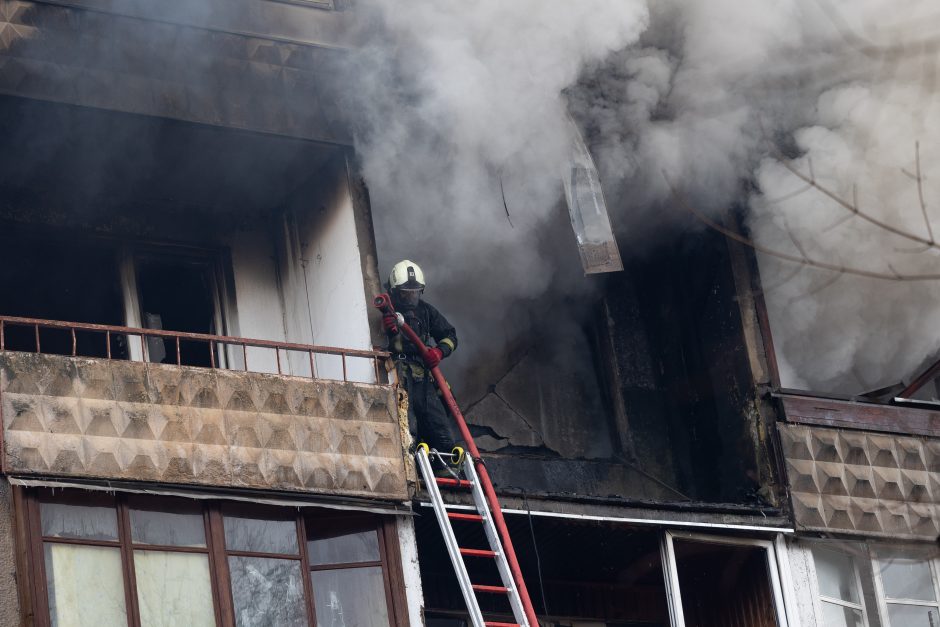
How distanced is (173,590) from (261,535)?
0.79 m

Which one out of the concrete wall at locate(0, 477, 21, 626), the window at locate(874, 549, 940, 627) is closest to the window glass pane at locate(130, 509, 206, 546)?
the concrete wall at locate(0, 477, 21, 626)

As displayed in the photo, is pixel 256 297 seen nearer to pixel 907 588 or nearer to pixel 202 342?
pixel 202 342

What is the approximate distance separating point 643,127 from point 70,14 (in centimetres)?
521

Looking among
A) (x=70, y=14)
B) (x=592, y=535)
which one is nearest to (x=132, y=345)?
(x=70, y=14)

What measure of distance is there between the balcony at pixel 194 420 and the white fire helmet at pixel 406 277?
2.28ft

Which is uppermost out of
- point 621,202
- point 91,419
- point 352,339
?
point 621,202

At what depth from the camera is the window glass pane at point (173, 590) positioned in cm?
1095

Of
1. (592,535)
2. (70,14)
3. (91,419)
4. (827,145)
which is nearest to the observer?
(91,419)

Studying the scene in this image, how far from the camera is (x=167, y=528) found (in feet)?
36.9

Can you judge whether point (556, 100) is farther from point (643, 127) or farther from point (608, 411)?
point (608, 411)

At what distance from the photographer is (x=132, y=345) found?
43.1 ft

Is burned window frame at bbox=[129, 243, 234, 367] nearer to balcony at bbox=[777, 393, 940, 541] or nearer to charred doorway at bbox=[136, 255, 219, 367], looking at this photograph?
charred doorway at bbox=[136, 255, 219, 367]

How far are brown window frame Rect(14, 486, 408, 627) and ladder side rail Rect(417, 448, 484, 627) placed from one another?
34 centimetres

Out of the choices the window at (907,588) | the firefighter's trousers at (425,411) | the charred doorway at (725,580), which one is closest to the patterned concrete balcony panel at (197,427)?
the firefighter's trousers at (425,411)
